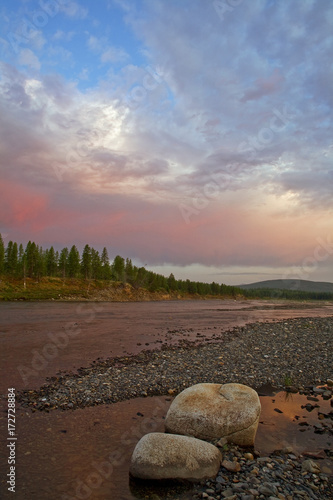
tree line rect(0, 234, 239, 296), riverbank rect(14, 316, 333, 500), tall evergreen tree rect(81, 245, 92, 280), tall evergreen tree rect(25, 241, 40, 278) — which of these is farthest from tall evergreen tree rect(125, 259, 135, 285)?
riverbank rect(14, 316, 333, 500)

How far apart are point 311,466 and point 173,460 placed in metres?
3.50

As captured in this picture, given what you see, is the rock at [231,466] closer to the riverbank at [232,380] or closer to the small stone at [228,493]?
the riverbank at [232,380]

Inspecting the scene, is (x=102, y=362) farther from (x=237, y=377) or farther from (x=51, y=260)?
(x=51, y=260)

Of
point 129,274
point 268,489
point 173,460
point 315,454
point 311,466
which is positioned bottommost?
point 315,454

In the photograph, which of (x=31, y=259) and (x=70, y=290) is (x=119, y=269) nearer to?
(x=70, y=290)

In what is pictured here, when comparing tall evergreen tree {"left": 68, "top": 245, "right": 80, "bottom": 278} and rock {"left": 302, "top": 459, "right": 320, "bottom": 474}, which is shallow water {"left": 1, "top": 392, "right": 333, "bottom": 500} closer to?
rock {"left": 302, "top": 459, "right": 320, "bottom": 474}

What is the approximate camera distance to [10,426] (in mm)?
9508

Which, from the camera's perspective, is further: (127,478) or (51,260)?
(51,260)

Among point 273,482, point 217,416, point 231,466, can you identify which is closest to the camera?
point 273,482

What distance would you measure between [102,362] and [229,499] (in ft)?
41.5

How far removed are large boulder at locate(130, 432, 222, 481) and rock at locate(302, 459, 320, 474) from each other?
7.08ft

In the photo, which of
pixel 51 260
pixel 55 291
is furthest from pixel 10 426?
pixel 51 260

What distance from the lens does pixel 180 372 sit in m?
15.4

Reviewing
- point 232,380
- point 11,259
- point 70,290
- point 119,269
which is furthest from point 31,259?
point 232,380
